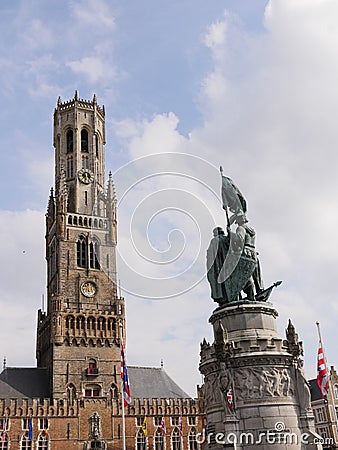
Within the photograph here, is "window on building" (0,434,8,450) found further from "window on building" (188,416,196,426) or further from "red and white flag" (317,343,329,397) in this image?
"red and white flag" (317,343,329,397)

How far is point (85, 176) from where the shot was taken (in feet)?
285

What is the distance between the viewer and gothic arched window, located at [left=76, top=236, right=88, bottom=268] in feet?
260

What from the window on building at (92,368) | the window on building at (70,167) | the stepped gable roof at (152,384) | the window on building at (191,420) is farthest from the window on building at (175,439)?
the window on building at (70,167)

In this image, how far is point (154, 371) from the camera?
7881cm

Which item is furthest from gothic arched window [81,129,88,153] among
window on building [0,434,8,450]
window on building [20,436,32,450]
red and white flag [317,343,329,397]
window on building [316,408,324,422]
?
red and white flag [317,343,329,397]

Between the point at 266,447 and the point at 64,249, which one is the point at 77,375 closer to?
the point at 64,249

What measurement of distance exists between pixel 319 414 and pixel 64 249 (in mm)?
43346

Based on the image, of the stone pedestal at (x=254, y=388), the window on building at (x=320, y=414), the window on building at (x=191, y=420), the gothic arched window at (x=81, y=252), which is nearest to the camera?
the stone pedestal at (x=254, y=388)

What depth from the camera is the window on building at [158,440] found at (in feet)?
223

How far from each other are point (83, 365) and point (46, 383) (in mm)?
5716

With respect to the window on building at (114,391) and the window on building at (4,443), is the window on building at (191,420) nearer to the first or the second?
the window on building at (114,391)

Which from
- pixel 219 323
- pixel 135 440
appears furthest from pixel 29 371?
pixel 219 323

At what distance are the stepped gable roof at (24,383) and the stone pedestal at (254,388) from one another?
164 feet

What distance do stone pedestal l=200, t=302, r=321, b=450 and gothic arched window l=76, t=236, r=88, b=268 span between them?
56585 millimetres
